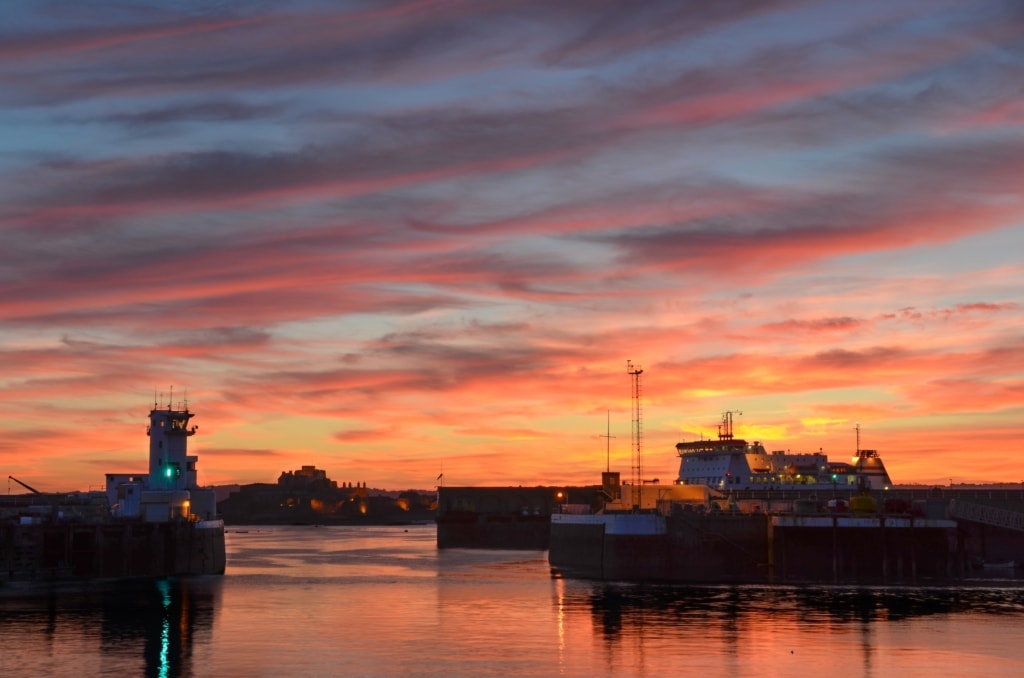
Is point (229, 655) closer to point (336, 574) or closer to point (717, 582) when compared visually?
point (717, 582)

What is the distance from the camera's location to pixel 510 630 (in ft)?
264

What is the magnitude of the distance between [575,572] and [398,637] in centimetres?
4898

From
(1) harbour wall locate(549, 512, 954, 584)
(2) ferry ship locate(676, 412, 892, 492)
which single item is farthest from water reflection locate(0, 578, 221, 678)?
(2) ferry ship locate(676, 412, 892, 492)

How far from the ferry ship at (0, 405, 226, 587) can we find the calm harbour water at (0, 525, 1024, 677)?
448cm

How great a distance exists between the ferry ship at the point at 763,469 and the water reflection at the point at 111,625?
5996cm

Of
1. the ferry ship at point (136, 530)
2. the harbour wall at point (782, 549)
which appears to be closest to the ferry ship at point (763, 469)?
the harbour wall at point (782, 549)

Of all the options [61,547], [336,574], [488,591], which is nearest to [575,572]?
[488,591]

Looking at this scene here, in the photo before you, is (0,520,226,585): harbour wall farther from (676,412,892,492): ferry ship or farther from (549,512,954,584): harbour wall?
(676,412,892,492): ferry ship

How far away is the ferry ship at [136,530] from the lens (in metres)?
112

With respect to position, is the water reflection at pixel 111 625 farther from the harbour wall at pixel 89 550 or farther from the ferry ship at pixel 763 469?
the ferry ship at pixel 763 469

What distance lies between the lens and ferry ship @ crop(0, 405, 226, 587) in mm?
112500

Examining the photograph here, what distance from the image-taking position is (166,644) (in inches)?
2901

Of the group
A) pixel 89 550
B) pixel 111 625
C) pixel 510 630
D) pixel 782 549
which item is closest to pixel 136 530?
pixel 89 550

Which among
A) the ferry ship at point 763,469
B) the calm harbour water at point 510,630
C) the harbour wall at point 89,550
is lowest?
the calm harbour water at point 510,630
